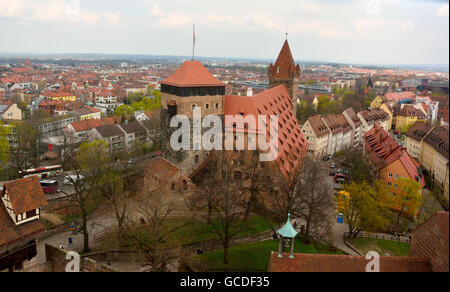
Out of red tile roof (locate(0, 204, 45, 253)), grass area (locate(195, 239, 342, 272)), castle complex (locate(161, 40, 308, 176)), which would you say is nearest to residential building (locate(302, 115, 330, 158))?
castle complex (locate(161, 40, 308, 176))

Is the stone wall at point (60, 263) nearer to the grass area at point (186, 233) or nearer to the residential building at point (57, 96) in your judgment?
the grass area at point (186, 233)

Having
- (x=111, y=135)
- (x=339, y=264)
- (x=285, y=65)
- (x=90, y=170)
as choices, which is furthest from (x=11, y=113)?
(x=339, y=264)

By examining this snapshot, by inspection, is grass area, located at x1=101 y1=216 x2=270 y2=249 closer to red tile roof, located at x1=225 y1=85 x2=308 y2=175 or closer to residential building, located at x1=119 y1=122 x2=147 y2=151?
red tile roof, located at x1=225 y1=85 x2=308 y2=175

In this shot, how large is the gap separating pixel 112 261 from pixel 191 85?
44.3 feet

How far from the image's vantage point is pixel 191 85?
27688mm

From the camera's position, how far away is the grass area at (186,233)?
21370 millimetres

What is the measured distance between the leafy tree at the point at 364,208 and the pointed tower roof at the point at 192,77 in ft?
42.2

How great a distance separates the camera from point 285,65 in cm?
4162

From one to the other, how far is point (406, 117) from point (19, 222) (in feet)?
170

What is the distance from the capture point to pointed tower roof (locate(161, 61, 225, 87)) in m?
27.9

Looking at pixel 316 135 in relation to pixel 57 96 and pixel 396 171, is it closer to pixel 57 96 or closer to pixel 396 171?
pixel 396 171

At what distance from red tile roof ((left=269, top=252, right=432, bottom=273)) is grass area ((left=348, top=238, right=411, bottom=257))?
14.0m
